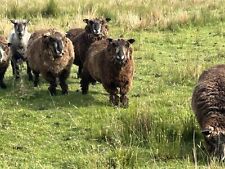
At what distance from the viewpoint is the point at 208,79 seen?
7906mm

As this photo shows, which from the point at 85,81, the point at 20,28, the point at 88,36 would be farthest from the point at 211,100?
the point at 20,28

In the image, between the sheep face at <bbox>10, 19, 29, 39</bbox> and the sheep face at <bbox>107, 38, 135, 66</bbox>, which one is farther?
the sheep face at <bbox>10, 19, 29, 39</bbox>

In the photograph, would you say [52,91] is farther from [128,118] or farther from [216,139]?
[216,139]

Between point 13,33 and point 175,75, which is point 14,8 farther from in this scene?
point 175,75

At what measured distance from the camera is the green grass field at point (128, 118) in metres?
7.13

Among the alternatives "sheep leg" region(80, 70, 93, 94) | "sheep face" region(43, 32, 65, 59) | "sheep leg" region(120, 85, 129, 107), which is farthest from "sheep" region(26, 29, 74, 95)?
"sheep leg" region(120, 85, 129, 107)

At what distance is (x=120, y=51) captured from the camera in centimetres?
952

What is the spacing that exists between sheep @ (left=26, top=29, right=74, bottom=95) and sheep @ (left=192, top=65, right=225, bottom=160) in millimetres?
3328

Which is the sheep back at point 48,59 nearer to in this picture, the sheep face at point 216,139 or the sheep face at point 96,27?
the sheep face at point 96,27

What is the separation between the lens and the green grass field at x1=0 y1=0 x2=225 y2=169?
7133 mm

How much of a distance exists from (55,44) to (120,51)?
1559mm

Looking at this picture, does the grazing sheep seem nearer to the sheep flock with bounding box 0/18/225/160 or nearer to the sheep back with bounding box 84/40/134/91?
the sheep flock with bounding box 0/18/225/160

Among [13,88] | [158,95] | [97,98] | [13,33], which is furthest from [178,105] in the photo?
[13,33]

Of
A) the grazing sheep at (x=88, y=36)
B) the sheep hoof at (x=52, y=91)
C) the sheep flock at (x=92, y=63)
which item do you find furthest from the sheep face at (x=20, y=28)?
the sheep hoof at (x=52, y=91)
